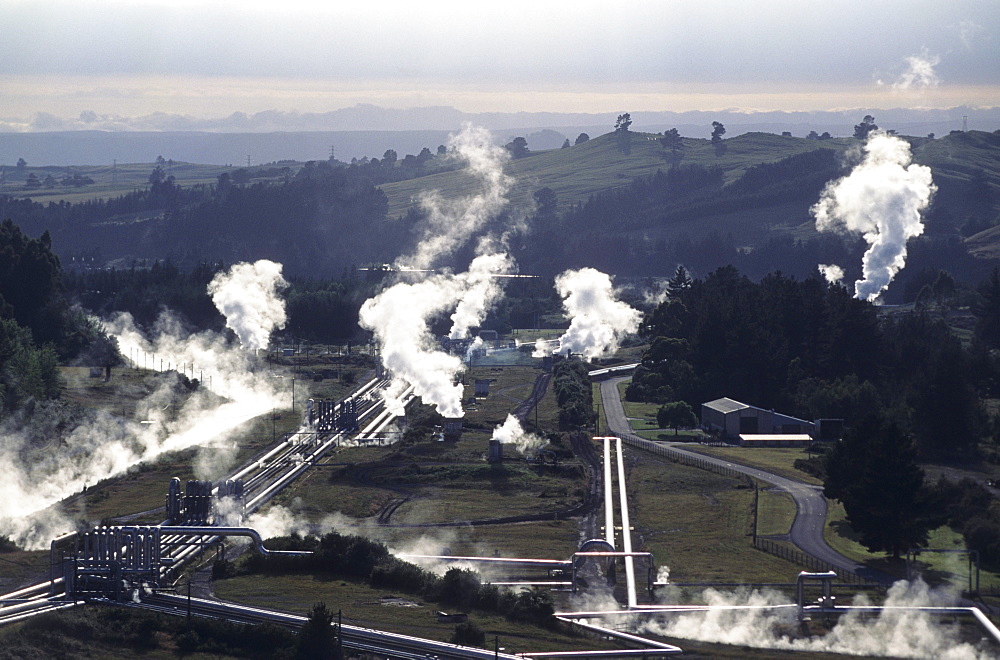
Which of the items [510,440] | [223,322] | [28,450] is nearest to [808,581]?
[510,440]

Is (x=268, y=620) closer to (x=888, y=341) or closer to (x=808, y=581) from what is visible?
(x=808, y=581)

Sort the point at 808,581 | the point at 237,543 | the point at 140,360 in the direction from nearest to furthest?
the point at 808,581 < the point at 237,543 < the point at 140,360

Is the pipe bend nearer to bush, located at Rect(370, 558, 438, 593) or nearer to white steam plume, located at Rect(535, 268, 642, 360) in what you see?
bush, located at Rect(370, 558, 438, 593)

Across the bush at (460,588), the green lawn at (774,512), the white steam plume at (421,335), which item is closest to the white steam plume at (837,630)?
the bush at (460,588)

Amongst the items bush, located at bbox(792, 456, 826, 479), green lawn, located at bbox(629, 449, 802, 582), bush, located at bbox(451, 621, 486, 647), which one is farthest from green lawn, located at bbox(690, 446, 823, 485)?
bush, located at bbox(451, 621, 486, 647)

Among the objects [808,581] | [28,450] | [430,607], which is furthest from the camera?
[28,450]

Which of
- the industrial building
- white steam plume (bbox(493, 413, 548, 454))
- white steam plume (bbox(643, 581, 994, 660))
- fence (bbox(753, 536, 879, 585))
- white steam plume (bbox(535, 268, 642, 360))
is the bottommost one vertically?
white steam plume (bbox(535, 268, 642, 360))

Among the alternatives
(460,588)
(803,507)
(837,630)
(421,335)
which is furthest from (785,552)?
(421,335)

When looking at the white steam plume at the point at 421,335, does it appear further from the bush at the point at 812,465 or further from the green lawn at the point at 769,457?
the bush at the point at 812,465
